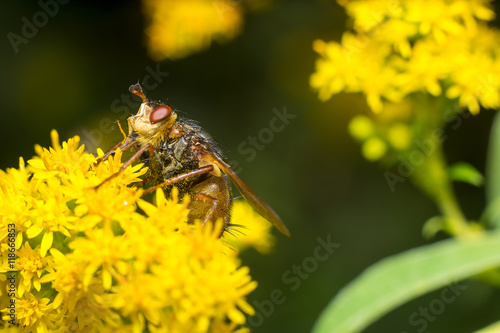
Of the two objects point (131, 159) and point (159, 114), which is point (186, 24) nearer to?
point (159, 114)

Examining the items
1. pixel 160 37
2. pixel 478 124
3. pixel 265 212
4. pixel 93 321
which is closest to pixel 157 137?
pixel 265 212

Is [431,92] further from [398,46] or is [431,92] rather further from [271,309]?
[271,309]

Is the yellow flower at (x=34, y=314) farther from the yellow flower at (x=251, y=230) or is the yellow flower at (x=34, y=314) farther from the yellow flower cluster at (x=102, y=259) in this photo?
the yellow flower at (x=251, y=230)

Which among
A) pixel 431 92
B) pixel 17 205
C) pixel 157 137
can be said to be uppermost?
pixel 17 205

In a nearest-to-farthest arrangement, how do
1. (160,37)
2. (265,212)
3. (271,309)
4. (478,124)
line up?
(265,212), (271,309), (478,124), (160,37)

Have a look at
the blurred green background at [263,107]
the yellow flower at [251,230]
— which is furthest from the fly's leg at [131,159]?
the blurred green background at [263,107]

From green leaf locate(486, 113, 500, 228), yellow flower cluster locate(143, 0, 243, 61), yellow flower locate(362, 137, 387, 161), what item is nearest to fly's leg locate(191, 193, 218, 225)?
yellow flower locate(362, 137, 387, 161)
